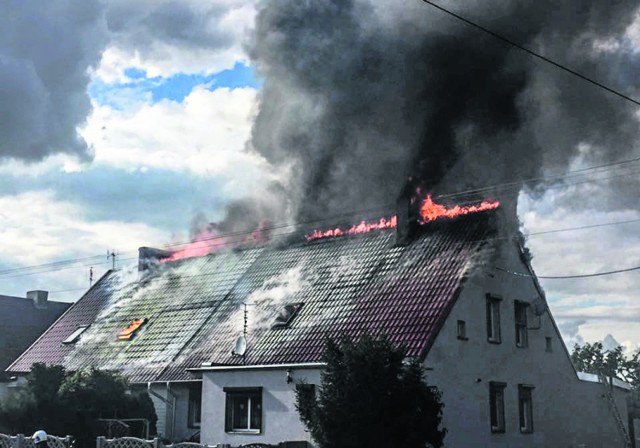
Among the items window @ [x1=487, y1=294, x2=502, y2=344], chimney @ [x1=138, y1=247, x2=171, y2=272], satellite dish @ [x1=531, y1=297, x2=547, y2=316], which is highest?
chimney @ [x1=138, y1=247, x2=171, y2=272]

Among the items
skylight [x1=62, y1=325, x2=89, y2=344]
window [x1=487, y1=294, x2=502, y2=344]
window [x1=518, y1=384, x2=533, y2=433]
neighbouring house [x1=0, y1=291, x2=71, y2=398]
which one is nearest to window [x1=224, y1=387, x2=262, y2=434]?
window [x1=487, y1=294, x2=502, y2=344]

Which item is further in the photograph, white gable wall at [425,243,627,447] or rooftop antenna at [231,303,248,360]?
rooftop antenna at [231,303,248,360]

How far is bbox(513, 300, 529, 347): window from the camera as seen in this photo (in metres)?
27.4

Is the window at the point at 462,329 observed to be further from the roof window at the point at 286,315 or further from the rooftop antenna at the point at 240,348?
the rooftop antenna at the point at 240,348

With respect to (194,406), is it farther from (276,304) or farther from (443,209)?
(443,209)

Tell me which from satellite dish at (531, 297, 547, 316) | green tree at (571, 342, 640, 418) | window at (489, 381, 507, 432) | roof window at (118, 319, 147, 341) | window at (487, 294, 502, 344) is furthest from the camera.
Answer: green tree at (571, 342, 640, 418)

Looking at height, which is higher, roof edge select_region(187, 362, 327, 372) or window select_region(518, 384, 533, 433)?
roof edge select_region(187, 362, 327, 372)

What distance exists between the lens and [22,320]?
4338 centimetres

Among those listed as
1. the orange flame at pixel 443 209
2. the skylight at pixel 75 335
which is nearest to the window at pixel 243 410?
the orange flame at pixel 443 209

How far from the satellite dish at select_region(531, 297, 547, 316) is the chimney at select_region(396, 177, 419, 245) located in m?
5.07

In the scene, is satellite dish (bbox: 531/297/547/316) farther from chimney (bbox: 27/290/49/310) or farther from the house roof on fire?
chimney (bbox: 27/290/49/310)

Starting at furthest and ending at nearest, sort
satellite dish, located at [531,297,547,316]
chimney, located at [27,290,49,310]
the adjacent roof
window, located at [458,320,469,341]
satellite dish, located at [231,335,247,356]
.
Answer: chimney, located at [27,290,49,310] → the adjacent roof → satellite dish, located at [531,297,547,316] → satellite dish, located at [231,335,247,356] → window, located at [458,320,469,341]

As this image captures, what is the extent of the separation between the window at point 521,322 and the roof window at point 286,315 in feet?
25.1

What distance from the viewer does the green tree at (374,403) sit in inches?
698
